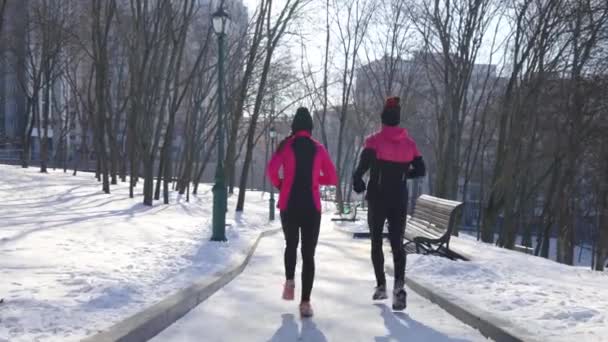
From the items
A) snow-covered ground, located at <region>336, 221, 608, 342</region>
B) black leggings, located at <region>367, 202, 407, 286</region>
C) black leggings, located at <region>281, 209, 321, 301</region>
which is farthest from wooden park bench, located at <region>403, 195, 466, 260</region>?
black leggings, located at <region>281, 209, 321, 301</region>

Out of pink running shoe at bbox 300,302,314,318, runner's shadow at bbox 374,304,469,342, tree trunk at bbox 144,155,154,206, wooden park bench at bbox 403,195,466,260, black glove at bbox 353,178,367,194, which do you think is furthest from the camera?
tree trunk at bbox 144,155,154,206

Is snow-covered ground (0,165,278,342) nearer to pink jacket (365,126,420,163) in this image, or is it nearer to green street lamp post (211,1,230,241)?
green street lamp post (211,1,230,241)

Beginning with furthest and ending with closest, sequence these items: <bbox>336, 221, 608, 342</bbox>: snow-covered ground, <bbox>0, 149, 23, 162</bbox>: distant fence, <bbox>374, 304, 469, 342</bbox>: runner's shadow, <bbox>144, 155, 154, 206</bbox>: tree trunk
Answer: <bbox>0, 149, 23, 162</bbox>: distant fence < <bbox>144, 155, 154, 206</bbox>: tree trunk < <bbox>374, 304, 469, 342</bbox>: runner's shadow < <bbox>336, 221, 608, 342</bbox>: snow-covered ground

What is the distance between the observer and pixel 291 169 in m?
4.91

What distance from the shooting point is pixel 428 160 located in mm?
52625

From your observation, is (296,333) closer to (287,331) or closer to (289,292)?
(287,331)

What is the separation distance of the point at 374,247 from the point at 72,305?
9.07ft

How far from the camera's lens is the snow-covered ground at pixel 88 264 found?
4000 mm

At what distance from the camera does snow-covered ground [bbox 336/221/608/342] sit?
425cm

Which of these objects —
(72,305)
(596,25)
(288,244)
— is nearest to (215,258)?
(288,244)

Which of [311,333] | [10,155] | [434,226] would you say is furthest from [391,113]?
[10,155]

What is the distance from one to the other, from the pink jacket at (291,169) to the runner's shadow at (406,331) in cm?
123

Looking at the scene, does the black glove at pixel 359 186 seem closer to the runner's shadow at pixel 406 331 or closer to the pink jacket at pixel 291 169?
the pink jacket at pixel 291 169

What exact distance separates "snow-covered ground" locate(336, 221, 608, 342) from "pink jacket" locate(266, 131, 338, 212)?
1794 millimetres
